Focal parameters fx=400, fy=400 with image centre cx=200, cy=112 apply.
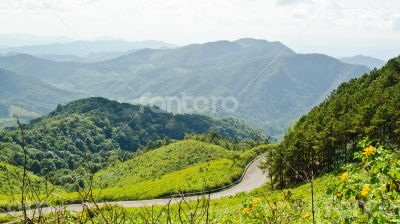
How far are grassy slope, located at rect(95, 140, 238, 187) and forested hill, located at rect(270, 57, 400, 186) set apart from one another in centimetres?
3813

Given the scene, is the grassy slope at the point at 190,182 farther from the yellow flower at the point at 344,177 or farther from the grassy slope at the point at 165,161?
the yellow flower at the point at 344,177

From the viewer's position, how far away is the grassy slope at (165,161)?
96.1 m

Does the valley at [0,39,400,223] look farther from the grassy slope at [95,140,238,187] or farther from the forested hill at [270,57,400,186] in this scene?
the grassy slope at [95,140,238,187]

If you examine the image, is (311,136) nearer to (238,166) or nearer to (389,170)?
(238,166)

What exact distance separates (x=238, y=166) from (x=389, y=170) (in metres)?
71.4

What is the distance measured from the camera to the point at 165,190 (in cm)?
6166

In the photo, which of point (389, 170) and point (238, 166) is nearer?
point (389, 170)

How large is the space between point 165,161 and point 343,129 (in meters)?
58.5

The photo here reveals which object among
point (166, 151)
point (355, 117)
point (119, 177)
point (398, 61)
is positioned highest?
point (398, 61)

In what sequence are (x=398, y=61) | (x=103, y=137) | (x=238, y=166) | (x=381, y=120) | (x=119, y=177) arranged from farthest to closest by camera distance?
1. (x=103, y=137)
2. (x=119, y=177)
3. (x=238, y=166)
4. (x=398, y=61)
5. (x=381, y=120)

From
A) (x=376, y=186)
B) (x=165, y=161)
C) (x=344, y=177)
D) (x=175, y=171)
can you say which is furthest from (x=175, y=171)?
(x=376, y=186)

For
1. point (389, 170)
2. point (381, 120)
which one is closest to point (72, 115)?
point (381, 120)

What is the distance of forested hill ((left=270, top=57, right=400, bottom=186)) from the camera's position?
46969mm

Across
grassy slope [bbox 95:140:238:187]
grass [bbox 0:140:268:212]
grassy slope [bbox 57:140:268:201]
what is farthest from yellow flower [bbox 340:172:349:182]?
grassy slope [bbox 95:140:238:187]
